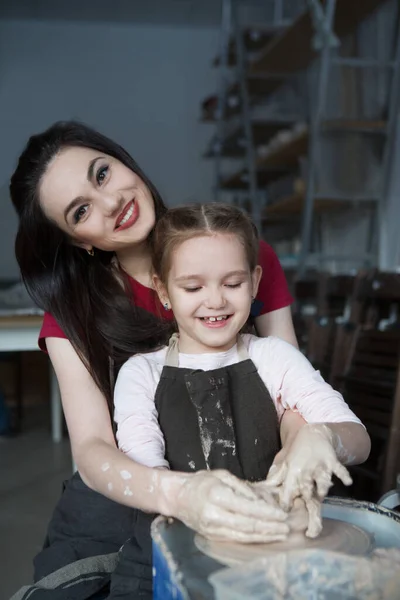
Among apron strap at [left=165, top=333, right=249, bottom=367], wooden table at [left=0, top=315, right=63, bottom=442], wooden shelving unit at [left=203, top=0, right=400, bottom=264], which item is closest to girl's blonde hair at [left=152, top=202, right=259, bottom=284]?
apron strap at [left=165, top=333, right=249, bottom=367]

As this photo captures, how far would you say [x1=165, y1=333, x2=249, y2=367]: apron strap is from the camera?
42.9 inches

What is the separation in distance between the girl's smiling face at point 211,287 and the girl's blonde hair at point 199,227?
1cm

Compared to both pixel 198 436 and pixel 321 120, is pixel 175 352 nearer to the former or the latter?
pixel 198 436

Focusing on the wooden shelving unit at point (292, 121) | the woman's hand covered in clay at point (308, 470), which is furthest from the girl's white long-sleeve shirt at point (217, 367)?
the wooden shelving unit at point (292, 121)

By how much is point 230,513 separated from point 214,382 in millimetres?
306

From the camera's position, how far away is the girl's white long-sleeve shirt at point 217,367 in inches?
38.3

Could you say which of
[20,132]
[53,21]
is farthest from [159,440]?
[53,21]

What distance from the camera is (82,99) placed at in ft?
18.6

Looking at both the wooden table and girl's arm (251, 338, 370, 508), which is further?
the wooden table

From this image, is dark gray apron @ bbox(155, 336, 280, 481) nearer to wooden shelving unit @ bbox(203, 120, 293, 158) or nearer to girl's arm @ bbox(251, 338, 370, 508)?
girl's arm @ bbox(251, 338, 370, 508)

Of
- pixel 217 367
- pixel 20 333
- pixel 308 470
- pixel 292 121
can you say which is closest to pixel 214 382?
pixel 217 367

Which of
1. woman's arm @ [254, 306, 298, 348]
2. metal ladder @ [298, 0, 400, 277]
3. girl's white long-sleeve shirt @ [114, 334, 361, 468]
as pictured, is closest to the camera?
girl's white long-sleeve shirt @ [114, 334, 361, 468]

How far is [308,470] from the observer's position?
0.83 metres

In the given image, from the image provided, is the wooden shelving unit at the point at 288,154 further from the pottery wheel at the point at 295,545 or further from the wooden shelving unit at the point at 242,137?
the pottery wheel at the point at 295,545
